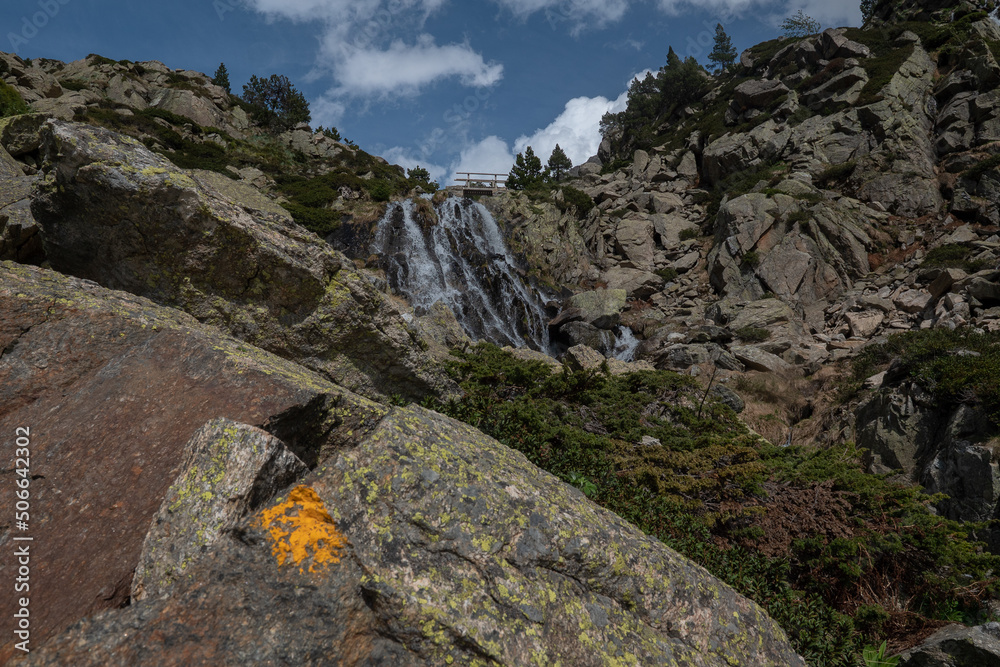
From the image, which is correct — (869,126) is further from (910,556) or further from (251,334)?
(251,334)

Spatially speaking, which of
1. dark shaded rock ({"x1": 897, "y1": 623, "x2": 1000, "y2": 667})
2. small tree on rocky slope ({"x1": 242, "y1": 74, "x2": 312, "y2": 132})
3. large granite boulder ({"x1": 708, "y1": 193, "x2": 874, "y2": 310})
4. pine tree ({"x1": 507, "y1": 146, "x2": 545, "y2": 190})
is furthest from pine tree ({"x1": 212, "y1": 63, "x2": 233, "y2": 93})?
dark shaded rock ({"x1": 897, "y1": 623, "x2": 1000, "y2": 667})

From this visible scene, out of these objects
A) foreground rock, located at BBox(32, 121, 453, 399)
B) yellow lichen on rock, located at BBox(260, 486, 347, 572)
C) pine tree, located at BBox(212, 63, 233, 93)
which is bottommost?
yellow lichen on rock, located at BBox(260, 486, 347, 572)

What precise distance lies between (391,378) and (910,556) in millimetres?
6795

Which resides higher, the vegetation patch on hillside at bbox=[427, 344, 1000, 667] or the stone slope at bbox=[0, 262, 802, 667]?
the stone slope at bbox=[0, 262, 802, 667]

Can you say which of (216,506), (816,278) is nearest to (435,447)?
(216,506)

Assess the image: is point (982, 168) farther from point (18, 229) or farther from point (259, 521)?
point (18, 229)

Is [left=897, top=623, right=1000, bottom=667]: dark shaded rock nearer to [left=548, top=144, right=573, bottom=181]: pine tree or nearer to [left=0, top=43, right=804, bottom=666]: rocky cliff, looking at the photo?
[left=0, top=43, right=804, bottom=666]: rocky cliff

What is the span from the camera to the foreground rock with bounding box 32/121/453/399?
5.39 metres

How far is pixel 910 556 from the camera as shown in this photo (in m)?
5.41

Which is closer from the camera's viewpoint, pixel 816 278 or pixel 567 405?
pixel 567 405

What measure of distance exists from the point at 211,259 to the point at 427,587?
5075mm

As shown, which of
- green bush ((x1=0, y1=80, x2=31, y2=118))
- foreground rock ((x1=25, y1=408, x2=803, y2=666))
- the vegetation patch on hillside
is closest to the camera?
foreground rock ((x1=25, y1=408, x2=803, y2=666))

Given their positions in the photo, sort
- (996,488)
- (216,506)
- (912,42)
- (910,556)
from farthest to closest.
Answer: (912,42) → (996,488) → (910,556) → (216,506)

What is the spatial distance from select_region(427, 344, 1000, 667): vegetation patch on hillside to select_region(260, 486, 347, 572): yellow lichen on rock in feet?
13.4
